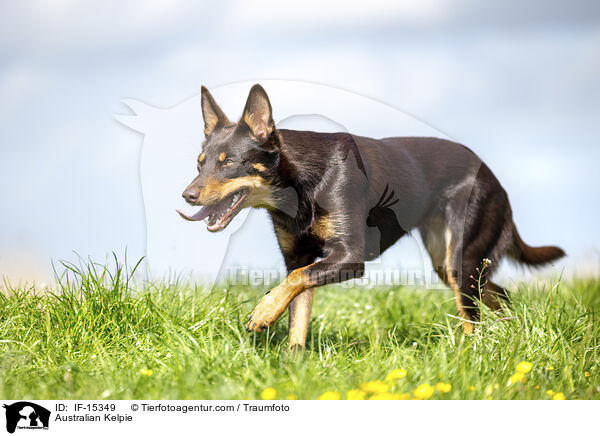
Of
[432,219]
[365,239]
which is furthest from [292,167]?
[432,219]

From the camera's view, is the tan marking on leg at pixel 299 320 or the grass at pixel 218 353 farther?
the tan marking on leg at pixel 299 320

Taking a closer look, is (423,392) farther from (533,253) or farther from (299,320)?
(533,253)

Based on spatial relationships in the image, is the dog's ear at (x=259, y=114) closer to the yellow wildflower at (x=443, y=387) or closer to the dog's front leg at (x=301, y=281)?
the dog's front leg at (x=301, y=281)

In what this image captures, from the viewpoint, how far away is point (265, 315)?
340 centimetres

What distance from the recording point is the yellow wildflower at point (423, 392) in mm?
2783

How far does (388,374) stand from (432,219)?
6.27 ft

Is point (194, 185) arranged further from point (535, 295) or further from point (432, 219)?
point (535, 295)

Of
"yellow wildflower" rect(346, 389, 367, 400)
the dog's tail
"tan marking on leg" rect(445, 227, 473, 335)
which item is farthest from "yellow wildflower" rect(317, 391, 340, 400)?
the dog's tail

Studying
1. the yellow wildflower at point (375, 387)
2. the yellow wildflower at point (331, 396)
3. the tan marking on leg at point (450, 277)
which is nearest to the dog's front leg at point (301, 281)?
the yellow wildflower at point (331, 396)

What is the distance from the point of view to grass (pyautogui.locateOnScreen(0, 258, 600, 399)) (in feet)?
9.87

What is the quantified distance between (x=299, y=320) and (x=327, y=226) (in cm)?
74

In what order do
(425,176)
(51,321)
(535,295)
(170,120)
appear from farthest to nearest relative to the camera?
1. (535,295)
2. (425,176)
3. (51,321)
4. (170,120)
